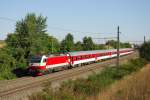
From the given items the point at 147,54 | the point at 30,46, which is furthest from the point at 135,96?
the point at 147,54

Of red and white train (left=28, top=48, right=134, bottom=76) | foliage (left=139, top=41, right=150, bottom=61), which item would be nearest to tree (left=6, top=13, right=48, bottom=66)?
red and white train (left=28, top=48, right=134, bottom=76)

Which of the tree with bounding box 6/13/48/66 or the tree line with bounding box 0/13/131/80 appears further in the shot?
the tree with bounding box 6/13/48/66

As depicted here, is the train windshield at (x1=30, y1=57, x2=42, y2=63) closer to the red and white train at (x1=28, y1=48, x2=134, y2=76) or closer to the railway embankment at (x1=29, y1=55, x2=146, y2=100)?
the red and white train at (x1=28, y1=48, x2=134, y2=76)

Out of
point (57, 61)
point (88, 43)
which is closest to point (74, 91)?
point (57, 61)

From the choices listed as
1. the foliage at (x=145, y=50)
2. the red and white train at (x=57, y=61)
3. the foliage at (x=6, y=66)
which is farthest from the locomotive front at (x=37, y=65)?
the foliage at (x=145, y=50)

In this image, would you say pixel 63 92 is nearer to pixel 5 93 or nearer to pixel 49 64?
pixel 5 93

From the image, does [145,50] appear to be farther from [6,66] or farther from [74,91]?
[74,91]

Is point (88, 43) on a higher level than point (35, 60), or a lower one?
higher

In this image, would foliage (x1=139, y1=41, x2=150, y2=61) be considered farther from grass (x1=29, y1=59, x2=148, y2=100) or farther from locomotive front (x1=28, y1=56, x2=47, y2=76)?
grass (x1=29, y1=59, x2=148, y2=100)

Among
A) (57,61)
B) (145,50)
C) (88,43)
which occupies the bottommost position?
(57,61)

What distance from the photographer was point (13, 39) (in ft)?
158

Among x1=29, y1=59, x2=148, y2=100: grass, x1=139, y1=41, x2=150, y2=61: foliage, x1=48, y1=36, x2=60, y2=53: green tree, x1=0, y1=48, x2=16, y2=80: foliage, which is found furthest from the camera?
x1=139, y1=41, x2=150, y2=61: foliage

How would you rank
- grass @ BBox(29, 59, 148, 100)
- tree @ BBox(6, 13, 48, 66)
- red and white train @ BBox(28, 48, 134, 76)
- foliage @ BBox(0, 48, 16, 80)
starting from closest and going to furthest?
1. grass @ BBox(29, 59, 148, 100)
2. foliage @ BBox(0, 48, 16, 80)
3. red and white train @ BBox(28, 48, 134, 76)
4. tree @ BBox(6, 13, 48, 66)

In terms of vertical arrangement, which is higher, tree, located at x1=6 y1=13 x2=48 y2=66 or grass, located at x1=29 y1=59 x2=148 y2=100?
tree, located at x1=6 y1=13 x2=48 y2=66
